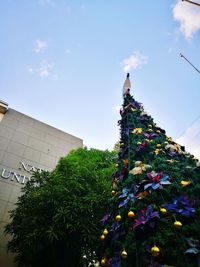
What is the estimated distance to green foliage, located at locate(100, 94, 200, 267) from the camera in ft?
8.90

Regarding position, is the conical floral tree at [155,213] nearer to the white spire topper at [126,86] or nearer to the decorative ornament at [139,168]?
the decorative ornament at [139,168]

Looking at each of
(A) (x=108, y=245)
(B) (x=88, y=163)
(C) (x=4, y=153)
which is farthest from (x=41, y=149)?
(A) (x=108, y=245)

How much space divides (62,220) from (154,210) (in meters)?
4.64

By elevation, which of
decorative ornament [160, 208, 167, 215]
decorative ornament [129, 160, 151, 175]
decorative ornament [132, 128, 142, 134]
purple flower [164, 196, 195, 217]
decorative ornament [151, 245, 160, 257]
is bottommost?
decorative ornament [151, 245, 160, 257]

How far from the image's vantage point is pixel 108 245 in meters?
3.68

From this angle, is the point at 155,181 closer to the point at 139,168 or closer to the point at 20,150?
the point at 139,168

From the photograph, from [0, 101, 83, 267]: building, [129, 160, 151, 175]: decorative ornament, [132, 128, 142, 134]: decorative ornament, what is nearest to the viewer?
[129, 160, 151, 175]: decorative ornament

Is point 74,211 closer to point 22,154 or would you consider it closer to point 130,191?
point 130,191

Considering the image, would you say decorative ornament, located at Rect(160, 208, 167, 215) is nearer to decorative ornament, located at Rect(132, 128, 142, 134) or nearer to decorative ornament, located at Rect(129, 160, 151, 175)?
decorative ornament, located at Rect(129, 160, 151, 175)

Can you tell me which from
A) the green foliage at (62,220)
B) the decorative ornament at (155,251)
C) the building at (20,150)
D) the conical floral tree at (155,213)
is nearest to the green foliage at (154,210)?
the conical floral tree at (155,213)

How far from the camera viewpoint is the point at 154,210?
10.1ft

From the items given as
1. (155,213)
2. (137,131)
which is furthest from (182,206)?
(137,131)

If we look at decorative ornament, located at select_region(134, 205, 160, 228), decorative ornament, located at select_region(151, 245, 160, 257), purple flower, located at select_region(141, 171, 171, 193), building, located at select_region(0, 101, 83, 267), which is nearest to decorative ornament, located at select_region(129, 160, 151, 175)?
purple flower, located at select_region(141, 171, 171, 193)

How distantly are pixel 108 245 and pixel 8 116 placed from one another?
45.7 feet
